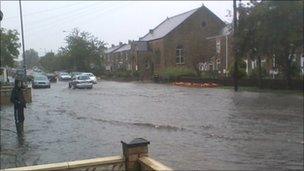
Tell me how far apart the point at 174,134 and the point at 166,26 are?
237 ft

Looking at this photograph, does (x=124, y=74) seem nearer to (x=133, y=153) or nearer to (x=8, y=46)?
(x=8, y=46)

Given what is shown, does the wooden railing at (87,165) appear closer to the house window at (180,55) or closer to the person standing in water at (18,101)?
the person standing in water at (18,101)

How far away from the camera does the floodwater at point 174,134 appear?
1439 cm

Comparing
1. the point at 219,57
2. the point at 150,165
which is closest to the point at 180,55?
the point at 219,57

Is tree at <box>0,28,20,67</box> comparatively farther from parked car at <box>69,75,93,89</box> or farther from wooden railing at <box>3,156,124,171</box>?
wooden railing at <box>3,156,124,171</box>

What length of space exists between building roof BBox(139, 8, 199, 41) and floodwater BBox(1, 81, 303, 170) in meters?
54.2

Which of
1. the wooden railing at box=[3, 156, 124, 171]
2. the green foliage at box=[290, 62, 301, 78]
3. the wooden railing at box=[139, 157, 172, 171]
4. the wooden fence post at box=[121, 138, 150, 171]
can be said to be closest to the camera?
the wooden railing at box=[139, 157, 172, 171]

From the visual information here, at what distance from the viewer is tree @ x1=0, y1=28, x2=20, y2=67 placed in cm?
6094

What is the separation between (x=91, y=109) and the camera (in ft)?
101

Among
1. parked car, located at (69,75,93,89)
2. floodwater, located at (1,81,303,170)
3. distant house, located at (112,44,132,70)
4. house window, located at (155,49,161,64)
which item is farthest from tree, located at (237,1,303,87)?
distant house, located at (112,44,132,70)

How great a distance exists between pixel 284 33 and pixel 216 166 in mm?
31371

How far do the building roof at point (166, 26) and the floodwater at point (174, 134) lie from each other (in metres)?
54.2

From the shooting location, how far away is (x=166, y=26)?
9069 centimetres

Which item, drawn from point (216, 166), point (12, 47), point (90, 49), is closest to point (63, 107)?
point (216, 166)
